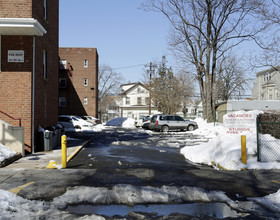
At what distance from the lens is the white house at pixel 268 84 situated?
160ft

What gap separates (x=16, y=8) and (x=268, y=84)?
46.4 metres

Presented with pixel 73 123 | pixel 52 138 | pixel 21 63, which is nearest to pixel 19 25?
pixel 21 63

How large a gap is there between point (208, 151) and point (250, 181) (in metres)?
4.25

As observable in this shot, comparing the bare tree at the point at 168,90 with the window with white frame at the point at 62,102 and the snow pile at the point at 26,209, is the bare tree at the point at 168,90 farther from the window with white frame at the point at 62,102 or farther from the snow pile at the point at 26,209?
the snow pile at the point at 26,209

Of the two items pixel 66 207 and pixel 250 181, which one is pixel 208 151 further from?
pixel 66 207

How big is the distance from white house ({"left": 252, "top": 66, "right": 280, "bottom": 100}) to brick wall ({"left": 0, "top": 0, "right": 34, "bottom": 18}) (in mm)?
41797

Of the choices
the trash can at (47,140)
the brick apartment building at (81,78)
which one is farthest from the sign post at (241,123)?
the brick apartment building at (81,78)

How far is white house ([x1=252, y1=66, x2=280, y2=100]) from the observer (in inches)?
1923

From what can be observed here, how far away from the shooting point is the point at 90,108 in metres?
47.2

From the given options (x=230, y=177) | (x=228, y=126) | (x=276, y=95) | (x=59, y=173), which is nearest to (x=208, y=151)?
(x=228, y=126)

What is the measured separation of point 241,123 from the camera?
12.2 metres

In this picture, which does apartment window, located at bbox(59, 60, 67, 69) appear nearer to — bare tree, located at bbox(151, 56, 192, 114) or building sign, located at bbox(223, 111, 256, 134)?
bare tree, located at bbox(151, 56, 192, 114)

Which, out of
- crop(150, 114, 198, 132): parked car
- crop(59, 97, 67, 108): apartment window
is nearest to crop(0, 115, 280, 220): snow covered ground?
crop(150, 114, 198, 132): parked car

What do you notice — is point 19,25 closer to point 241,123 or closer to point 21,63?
point 21,63
